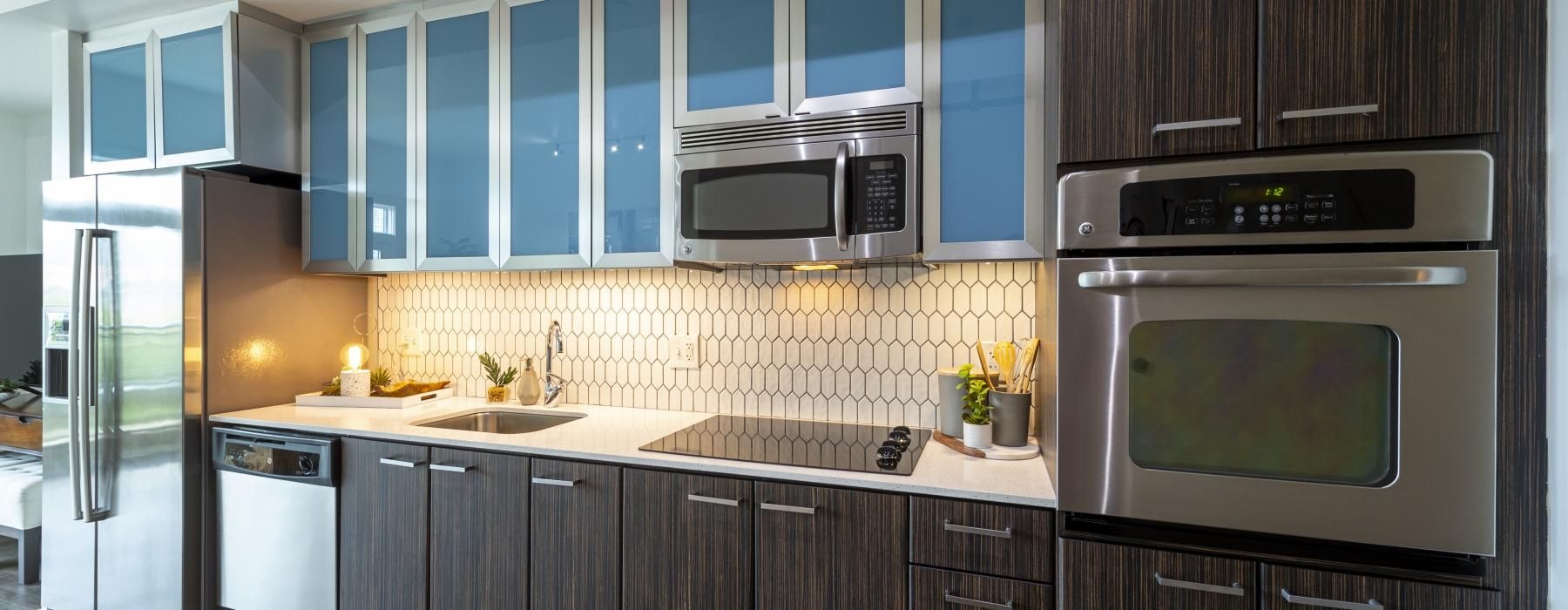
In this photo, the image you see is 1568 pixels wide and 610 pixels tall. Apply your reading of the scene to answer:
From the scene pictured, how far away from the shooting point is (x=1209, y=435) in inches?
52.0

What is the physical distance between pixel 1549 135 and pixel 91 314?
4.04m

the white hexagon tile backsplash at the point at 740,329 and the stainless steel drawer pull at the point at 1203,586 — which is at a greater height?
the white hexagon tile backsplash at the point at 740,329

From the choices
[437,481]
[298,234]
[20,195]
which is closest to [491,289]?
[298,234]

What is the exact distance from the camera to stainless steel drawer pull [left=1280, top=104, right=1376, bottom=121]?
1.24m

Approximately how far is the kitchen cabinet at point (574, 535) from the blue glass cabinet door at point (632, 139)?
0.70 meters

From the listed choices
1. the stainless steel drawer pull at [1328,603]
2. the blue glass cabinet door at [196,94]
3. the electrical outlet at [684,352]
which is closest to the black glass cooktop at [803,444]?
the electrical outlet at [684,352]

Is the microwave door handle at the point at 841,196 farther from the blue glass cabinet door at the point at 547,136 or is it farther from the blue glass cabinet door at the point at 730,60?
the blue glass cabinet door at the point at 547,136

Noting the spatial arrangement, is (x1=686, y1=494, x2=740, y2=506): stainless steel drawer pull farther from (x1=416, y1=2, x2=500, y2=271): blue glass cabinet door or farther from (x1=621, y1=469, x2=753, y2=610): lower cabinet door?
(x1=416, y1=2, x2=500, y2=271): blue glass cabinet door

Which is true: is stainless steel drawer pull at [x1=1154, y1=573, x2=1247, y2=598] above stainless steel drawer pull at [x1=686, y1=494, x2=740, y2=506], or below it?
below

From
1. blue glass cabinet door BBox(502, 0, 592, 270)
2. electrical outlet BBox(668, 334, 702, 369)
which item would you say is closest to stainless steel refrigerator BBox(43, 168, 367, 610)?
blue glass cabinet door BBox(502, 0, 592, 270)

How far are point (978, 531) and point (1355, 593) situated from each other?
668mm

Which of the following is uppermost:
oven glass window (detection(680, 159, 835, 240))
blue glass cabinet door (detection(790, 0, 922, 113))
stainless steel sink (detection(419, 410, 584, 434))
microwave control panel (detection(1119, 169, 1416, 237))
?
blue glass cabinet door (detection(790, 0, 922, 113))

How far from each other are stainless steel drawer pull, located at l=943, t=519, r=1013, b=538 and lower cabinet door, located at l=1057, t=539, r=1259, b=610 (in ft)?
0.38

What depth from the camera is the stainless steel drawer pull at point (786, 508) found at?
1.61 meters
